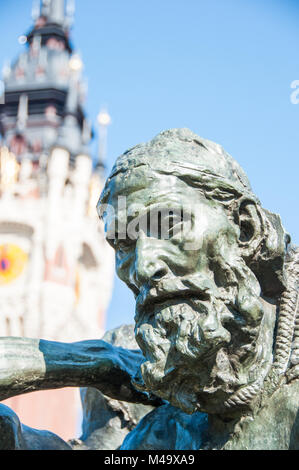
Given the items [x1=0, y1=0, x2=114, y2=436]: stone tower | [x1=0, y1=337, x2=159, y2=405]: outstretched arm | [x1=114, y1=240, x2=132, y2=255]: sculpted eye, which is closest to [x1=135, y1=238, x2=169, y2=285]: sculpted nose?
[x1=114, y1=240, x2=132, y2=255]: sculpted eye

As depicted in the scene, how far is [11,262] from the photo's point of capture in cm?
4053

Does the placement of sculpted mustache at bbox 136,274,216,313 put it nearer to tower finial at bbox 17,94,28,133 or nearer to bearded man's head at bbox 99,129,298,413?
bearded man's head at bbox 99,129,298,413

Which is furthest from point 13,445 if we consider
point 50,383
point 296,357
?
point 296,357

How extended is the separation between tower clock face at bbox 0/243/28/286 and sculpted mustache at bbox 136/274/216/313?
38.4m

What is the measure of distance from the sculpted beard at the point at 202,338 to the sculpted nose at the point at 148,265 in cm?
5

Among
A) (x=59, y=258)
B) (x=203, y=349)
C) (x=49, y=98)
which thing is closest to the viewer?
(x=203, y=349)

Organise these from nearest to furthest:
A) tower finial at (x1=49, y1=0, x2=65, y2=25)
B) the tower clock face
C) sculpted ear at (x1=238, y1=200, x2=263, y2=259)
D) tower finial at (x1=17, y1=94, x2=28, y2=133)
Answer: sculpted ear at (x1=238, y1=200, x2=263, y2=259)
the tower clock face
tower finial at (x1=17, y1=94, x2=28, y2=133)
tower finial at (x1=49, y1=0, x2=65, y2=25)

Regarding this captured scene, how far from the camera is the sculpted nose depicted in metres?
2.35

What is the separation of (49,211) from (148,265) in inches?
1505

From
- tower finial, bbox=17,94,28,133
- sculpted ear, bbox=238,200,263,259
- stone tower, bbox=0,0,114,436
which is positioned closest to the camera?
sculpted ear, bbox=238,200,263,259

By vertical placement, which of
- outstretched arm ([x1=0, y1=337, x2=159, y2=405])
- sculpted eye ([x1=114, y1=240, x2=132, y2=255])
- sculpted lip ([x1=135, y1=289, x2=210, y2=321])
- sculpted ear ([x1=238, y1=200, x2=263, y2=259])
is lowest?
outstretched arm ([x1=0, y1=337, x2=159, y2=405])

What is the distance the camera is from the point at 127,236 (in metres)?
2.51
